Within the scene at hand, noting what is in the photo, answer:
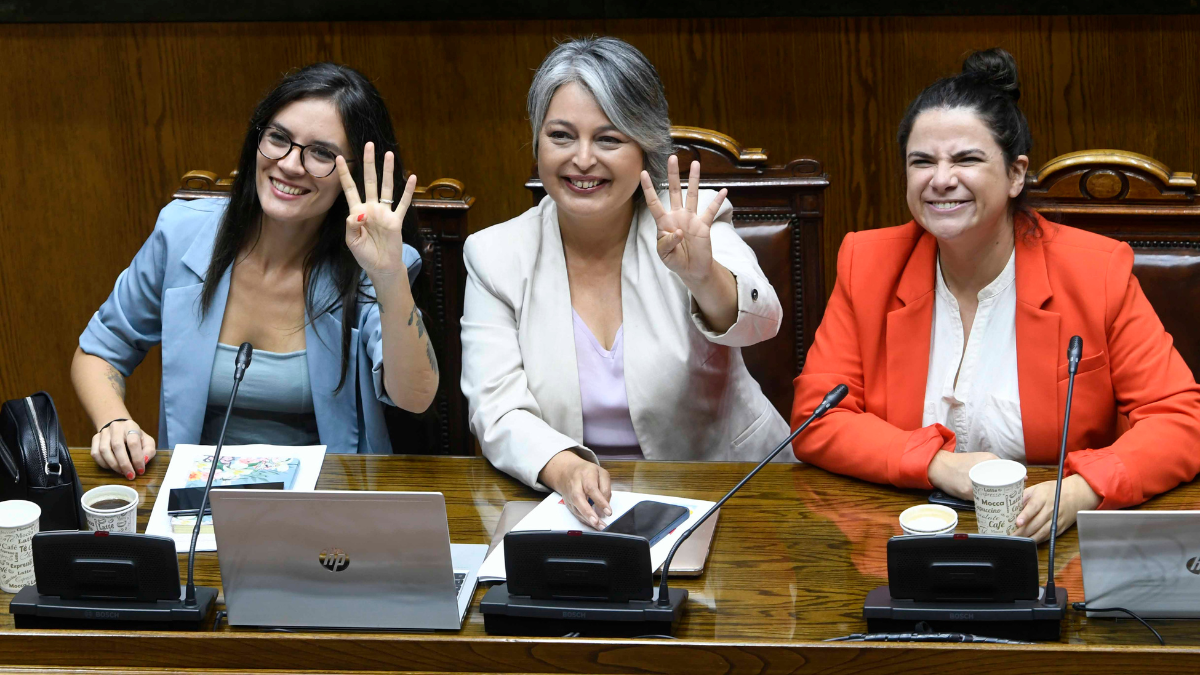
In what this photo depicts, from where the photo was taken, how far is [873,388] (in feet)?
6.35

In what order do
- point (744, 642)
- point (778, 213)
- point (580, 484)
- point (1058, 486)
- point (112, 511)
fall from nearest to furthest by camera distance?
point (744, 642) → point (1058, 486) → point (112, 511) → point (580, 484) → point (778, 213)

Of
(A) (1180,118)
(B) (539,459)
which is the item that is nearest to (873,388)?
(B) (539,459)

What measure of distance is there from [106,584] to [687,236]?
923mm

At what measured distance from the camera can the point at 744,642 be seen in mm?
1288

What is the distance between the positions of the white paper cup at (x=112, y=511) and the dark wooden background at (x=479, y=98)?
5.37ft

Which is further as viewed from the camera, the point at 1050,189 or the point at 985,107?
the point at 1050,189

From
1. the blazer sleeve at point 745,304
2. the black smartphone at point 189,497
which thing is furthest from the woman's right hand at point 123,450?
the blazer sleeve at point 745,304

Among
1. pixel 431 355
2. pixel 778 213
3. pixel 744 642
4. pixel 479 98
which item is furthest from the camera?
pixel 479 98

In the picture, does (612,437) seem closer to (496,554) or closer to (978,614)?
(496,554)

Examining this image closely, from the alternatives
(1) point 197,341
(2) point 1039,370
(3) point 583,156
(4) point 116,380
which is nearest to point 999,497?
(2) point 1039,370

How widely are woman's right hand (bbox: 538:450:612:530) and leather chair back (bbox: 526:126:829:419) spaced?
71 cm

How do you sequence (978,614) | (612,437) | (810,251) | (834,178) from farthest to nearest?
(834,178), (810,251), (612,437), (978,614)

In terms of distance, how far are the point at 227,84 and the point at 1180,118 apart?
7.65 feet

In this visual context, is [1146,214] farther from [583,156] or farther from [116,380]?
[116,380]
